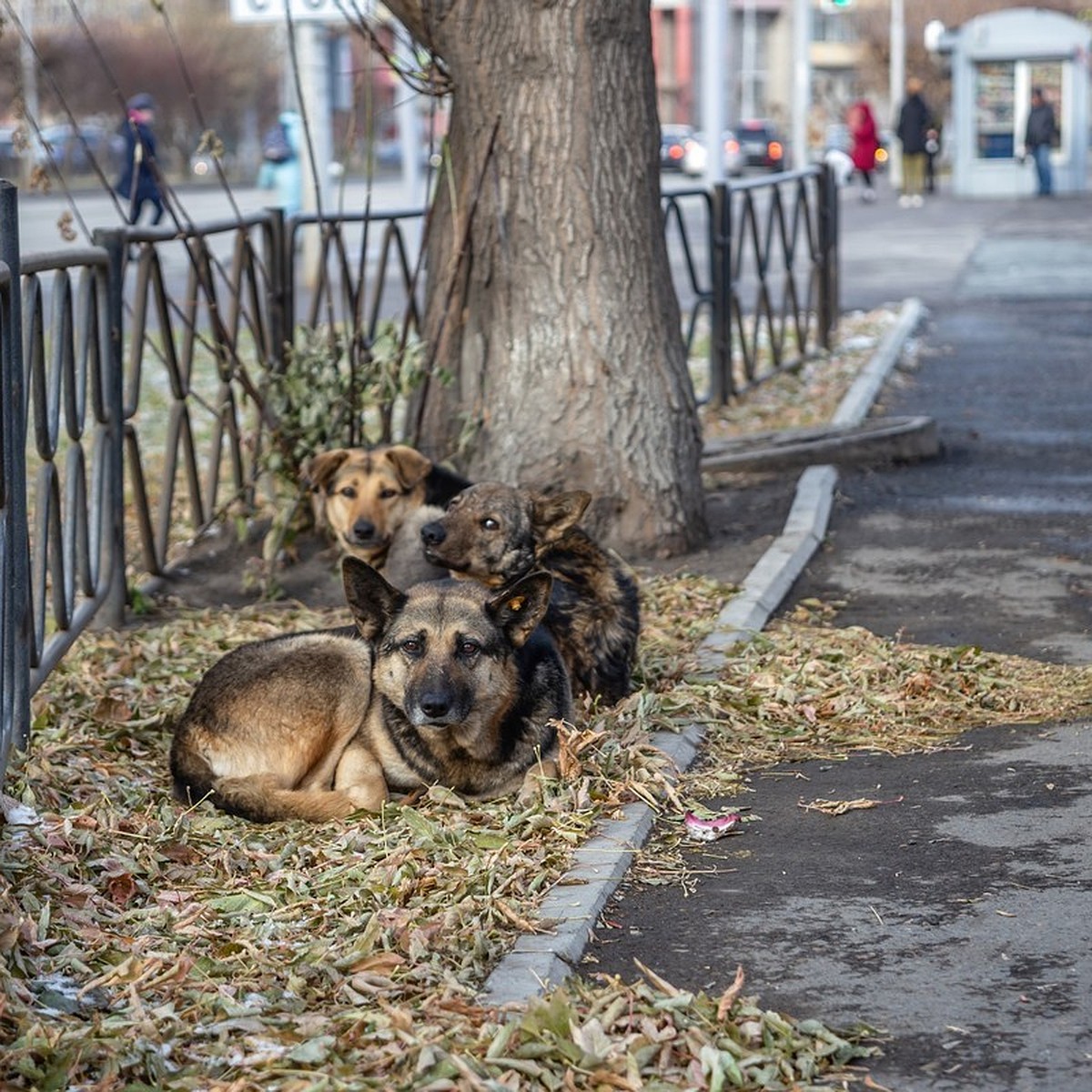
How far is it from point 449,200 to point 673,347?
1289mm

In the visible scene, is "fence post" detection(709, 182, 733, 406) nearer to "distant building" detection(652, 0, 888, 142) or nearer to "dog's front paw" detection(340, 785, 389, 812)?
"dog's front paw" detection(340, 785, 389, 812)

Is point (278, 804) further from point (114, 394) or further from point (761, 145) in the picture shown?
point (761, 145)

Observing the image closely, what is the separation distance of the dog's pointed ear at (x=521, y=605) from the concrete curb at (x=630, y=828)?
1.93 ft

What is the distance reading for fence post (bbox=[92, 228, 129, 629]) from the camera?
24.2 ft

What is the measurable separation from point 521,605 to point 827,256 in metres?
11.8

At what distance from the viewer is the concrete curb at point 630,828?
397 cm

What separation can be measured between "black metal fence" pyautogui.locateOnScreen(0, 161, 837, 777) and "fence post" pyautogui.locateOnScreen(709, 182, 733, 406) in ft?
0.04

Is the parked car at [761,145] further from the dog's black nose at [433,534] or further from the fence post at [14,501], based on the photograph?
the fence post at [14,501]

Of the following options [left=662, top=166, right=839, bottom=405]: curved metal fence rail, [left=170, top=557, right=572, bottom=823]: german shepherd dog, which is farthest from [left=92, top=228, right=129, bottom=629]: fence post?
[left=662, top=166, right=839, bottom=405]: curved metal fence rail

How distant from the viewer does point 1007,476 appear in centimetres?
1047

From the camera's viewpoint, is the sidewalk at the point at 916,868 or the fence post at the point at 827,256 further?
the fence post at the point at 827,256

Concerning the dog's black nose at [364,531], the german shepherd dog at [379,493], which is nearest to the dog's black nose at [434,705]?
the german shepherd dog at [379,493]

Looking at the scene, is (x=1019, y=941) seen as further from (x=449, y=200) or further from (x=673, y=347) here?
(x=449, y=200)

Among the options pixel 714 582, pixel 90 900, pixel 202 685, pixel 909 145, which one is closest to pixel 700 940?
pixel 90 900
